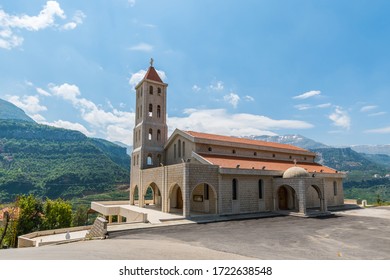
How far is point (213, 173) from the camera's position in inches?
1016

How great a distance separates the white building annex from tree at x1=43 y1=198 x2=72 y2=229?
44.8ft

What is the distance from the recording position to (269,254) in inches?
463

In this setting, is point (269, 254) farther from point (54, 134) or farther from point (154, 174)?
point (54, 134)

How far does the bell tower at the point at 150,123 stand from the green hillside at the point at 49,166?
8403 cm

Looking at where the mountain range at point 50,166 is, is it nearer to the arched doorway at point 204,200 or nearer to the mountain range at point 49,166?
the mountain range at point 49,166

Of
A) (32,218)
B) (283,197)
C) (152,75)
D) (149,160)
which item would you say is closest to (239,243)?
(283,197)

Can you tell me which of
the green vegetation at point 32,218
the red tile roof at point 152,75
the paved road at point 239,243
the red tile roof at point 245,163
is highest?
the red tile roof at point 152,75

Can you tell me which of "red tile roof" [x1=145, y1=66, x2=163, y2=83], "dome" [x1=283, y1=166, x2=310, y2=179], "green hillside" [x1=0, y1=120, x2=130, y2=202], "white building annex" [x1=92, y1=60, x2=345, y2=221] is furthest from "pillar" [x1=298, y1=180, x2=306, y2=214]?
"green hillside" [x1=0, y1=120, x2=130, y2=202]

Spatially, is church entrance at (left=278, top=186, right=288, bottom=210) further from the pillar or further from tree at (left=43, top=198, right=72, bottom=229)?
tree at (left=43, top=198, right=72, bottom=229)

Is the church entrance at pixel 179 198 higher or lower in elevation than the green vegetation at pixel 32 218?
higher

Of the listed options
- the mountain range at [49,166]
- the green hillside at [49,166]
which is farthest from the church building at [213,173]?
the green hillside at [49,166]

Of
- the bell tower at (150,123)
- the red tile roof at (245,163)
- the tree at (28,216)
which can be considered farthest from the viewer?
the tree at (28,216)

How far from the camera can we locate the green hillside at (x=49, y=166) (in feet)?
353

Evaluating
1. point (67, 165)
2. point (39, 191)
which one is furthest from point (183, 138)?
point (67, 165)
